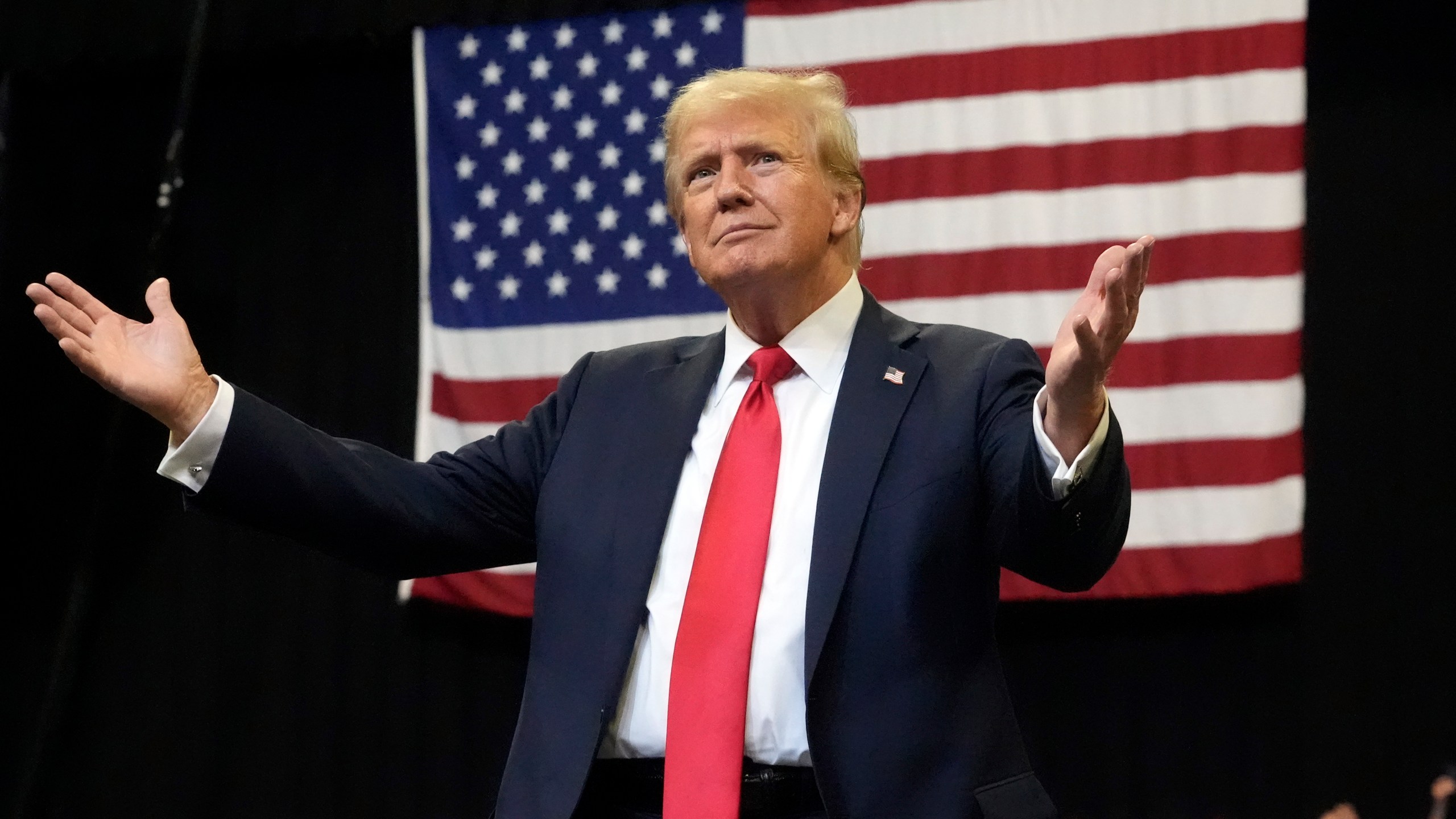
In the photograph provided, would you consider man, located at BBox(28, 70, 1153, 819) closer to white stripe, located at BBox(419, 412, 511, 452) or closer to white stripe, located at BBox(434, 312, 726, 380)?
white stripe, located at BBox(434, 312, 726, 380)

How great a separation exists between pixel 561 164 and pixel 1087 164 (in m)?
1.39

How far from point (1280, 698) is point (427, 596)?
7.06 feet

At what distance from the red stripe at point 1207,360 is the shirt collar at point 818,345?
5.07 feet

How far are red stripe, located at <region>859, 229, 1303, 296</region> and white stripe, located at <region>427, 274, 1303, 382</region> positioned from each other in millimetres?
20

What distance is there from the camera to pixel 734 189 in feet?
6.40

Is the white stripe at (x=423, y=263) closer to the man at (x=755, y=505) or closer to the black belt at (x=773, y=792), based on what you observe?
the man at (x=755, y=505)

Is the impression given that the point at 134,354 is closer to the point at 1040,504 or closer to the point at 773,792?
the point at 773,792

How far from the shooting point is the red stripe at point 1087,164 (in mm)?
3354

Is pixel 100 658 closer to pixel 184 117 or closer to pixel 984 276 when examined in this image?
pixel 184 117

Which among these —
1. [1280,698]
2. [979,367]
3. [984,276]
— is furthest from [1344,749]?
[979,367]

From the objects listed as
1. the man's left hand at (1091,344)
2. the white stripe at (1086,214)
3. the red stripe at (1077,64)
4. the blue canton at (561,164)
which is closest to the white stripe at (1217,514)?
the white stripe at (1086,214)

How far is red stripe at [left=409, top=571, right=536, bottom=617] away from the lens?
372cm

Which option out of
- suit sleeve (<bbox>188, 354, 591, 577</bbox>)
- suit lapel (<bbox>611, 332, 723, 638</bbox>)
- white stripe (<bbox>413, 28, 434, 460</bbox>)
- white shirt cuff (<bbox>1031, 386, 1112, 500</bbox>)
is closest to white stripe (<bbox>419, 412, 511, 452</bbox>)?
white stripe (<bbox>413, 28, 434, 460</bbox>)

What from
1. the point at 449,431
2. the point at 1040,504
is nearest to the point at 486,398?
the point at 449,431
